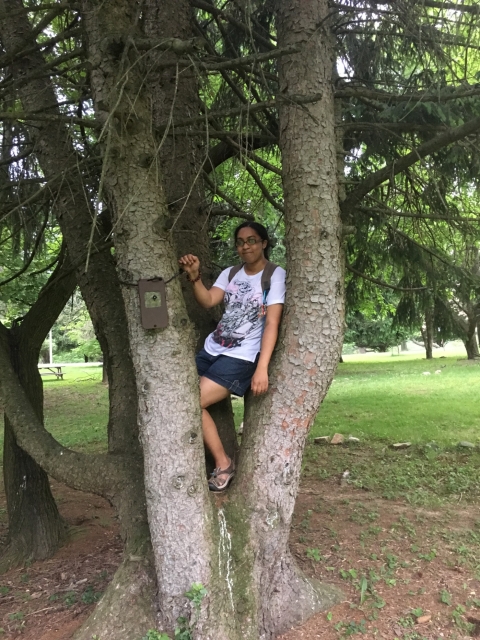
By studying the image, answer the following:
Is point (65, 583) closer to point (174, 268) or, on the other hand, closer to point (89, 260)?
point (89, 260)

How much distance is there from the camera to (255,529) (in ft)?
8.82

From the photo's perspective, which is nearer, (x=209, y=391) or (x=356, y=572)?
(x=209, y=391)

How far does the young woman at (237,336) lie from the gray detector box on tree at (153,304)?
1.10ft

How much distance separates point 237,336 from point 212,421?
1.71 feet

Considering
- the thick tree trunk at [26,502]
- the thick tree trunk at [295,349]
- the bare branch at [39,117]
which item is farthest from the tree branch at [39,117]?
the thick tree trunk at [26,502]

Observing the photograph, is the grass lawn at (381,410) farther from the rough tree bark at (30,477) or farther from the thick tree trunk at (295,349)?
the thick tree trunk at (295,349)

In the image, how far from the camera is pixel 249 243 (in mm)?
2965

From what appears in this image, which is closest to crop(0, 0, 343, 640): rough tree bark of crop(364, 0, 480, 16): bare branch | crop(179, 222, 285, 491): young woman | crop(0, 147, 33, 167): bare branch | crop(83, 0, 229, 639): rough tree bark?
crop(83, 0, 229, 639): rough tree bark

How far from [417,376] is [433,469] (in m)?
11.2

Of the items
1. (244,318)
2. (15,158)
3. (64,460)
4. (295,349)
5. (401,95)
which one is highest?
(401,95)

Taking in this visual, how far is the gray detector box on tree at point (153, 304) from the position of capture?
2.39 m

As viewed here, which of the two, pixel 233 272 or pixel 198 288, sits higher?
pixel 233 272

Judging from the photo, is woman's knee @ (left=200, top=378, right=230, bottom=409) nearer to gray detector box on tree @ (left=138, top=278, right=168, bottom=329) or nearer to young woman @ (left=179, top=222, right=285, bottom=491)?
young woman @ (left=179, top=222, right=285, bottom=491)

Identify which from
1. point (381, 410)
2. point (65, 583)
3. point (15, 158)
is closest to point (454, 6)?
point (15, 158)
